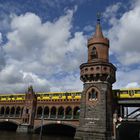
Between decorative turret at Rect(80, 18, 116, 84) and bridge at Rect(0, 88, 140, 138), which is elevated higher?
decorative turret at Rect(80, 18, 116, 84)

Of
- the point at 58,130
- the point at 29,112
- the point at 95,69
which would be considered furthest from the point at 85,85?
the point at 58,130

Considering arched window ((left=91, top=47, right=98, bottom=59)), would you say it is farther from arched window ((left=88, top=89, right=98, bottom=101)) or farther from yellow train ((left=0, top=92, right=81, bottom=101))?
yellow train ((left=0, top=92, right=81, bottom=101))

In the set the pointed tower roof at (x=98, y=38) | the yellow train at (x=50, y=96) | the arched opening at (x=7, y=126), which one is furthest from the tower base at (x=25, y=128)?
the pointed tower roof at (x=98, y=38)

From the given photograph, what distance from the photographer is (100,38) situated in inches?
1991

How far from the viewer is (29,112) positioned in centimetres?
6488

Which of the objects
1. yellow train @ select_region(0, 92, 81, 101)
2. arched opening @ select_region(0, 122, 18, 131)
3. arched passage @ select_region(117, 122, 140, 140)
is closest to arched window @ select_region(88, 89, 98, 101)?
yellow train @ select_region(0, 92, 81, 101)

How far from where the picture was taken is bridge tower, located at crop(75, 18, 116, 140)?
4447 cm

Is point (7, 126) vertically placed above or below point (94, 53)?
below

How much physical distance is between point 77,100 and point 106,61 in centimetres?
1503

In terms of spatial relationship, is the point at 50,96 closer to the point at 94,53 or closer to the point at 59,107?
the point at 59,107

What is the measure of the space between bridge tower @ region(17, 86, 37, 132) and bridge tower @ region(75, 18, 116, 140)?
66.7 ft

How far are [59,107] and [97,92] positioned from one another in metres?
18.5

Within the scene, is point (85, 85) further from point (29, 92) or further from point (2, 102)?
point (2, 102)

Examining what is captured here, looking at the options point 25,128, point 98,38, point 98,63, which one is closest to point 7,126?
point 25,128
